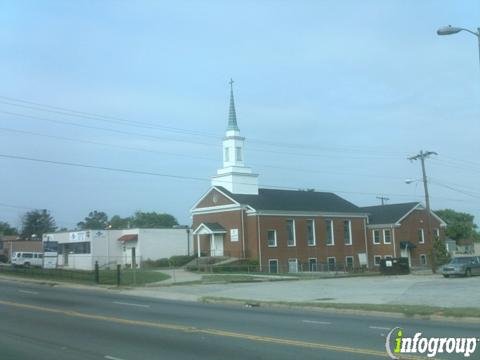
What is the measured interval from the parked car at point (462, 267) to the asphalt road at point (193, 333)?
26047mm

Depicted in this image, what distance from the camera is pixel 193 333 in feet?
46.9

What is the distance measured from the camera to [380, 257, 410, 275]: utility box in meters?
47.8

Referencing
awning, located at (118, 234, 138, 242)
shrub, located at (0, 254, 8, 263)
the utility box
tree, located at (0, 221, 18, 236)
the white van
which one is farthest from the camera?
tree, located at (0, 221, 18, 236)

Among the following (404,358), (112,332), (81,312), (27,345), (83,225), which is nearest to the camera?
(404,358)

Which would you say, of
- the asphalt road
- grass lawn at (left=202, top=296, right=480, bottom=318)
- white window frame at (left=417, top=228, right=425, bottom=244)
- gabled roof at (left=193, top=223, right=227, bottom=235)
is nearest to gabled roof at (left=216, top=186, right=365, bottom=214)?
gabled roof at (left=193, top=223, right=227, bottom=235)

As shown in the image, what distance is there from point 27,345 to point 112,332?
235 centimetres

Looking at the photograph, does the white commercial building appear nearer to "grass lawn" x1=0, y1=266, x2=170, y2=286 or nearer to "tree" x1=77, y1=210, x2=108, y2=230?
"grass lawn" x1=0, y1=266, x2=170, y2=286

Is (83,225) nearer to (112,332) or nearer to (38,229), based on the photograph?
(38,229)

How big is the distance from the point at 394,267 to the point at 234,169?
68.1 ft

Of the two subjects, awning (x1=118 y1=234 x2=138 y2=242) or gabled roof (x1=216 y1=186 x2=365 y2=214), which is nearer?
gabled roof (x1=216 y1=186 x2=365 y2=214)

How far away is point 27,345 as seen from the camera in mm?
12453

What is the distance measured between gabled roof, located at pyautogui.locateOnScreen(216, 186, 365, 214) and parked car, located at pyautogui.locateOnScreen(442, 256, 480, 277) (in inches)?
785

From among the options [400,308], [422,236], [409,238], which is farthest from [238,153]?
[400,308]

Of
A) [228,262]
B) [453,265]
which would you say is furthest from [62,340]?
[228,262]
